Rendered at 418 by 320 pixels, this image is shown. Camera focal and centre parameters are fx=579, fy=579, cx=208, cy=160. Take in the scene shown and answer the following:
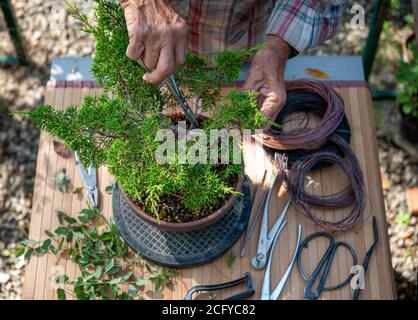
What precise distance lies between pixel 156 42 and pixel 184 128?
0.23 metres

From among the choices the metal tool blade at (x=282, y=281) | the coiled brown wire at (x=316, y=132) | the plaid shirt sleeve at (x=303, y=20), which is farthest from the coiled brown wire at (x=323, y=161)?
the plaid shirt sleeve at (x=303, y=20)

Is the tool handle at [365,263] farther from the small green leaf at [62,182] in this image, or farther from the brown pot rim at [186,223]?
the small green leaf at [62,182]

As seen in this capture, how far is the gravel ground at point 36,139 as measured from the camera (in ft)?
7.62

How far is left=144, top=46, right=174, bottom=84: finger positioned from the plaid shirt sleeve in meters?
0.47

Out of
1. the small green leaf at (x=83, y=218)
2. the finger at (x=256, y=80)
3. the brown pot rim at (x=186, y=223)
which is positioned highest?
the finger at (x=256, y=80)

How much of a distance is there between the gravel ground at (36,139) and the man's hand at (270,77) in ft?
3.46

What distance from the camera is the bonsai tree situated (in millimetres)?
1153

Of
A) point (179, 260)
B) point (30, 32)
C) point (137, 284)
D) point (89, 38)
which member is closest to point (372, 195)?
point (179, 260)

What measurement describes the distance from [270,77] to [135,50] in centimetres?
48

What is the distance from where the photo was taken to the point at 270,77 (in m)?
1.52

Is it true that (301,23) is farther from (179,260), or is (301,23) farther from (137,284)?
(137,284)

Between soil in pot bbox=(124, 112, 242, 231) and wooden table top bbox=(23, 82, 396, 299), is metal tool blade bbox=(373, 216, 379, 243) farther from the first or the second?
soil in pot bbox=(124, 112, 242, 231)

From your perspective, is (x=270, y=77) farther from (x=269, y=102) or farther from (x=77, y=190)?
(x=77, y=190)
